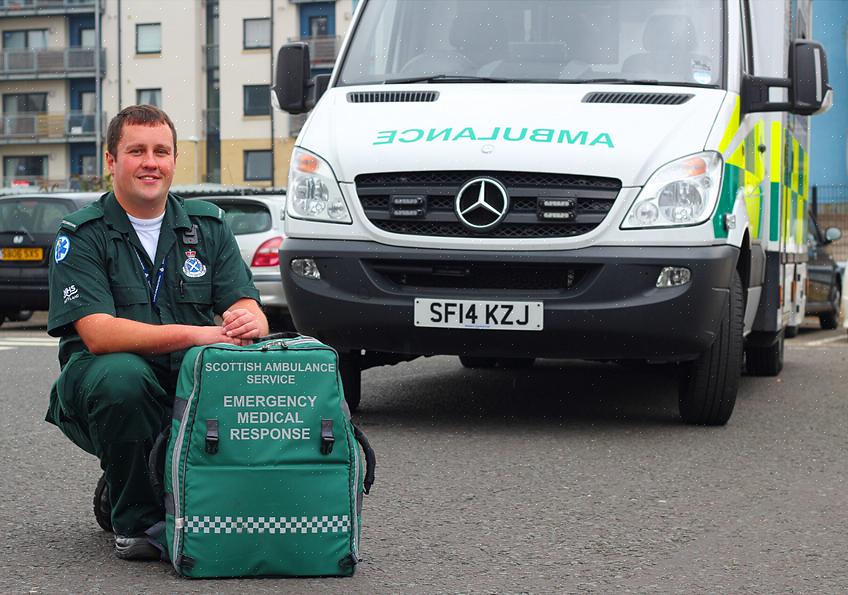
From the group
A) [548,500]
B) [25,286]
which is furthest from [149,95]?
[548,500]

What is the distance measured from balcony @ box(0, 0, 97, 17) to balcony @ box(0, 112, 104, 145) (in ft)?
15.2

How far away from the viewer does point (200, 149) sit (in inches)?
2657

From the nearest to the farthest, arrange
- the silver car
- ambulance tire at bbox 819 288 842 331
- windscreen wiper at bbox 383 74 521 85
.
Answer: windscreen wiper at bbox 383 74 521 85 < the silver car < ambulance tire at bbox 819 288 842 331

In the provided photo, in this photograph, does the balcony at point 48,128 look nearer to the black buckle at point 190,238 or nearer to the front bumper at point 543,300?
the front bumper at point 543,300

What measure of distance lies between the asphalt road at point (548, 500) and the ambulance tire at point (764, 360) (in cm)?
136

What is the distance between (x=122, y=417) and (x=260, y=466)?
0.48 metres

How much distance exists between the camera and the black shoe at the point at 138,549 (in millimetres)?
4484

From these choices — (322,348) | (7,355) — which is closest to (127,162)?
(322,348)

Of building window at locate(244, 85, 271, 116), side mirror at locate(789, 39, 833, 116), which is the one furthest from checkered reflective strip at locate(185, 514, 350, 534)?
building window at locate(244, 85, 271, 116)

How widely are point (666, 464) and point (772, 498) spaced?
2.64ft

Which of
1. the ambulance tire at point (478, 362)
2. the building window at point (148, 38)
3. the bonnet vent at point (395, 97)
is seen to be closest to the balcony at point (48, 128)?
the building window at point (148, 38)

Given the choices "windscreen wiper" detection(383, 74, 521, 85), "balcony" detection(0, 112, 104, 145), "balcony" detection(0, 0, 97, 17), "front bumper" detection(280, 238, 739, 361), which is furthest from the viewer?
"balcony" detection(0, 0, 97, 17)

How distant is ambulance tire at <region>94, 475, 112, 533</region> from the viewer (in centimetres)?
485

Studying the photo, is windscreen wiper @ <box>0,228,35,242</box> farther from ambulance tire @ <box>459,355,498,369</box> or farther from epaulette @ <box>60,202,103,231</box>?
epaulette @ <box>60,202,103,231</box>
